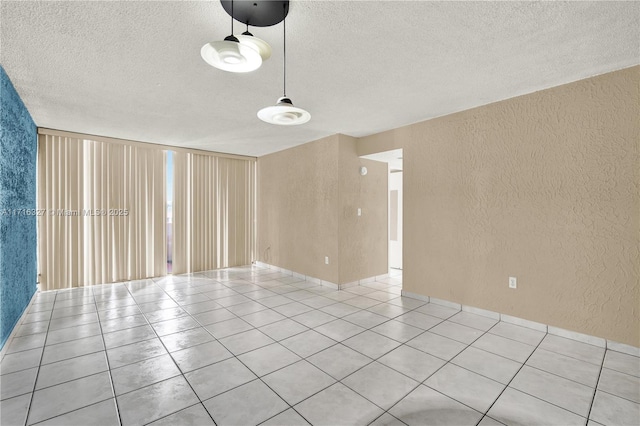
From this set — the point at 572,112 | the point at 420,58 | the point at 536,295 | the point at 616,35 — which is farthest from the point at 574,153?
the point at 420,58

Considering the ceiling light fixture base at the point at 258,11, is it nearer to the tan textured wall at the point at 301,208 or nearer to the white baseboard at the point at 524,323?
the tan textured wall at the point at 301,208

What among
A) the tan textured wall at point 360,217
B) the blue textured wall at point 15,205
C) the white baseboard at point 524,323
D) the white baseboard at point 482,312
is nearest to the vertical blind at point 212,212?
the blue textured wall at point 15,205

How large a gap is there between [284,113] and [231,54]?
2.25ft

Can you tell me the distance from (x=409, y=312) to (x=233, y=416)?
2.52m

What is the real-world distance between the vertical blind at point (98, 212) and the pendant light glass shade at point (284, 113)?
14.3 ft

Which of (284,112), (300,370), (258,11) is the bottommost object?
(300,370)

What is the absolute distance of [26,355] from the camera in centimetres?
257

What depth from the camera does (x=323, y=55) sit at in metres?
2.42

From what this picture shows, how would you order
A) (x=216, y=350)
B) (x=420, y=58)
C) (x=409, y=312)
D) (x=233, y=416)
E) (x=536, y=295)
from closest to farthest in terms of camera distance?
(x=233, y=416), (x=420, y=58), (x=216, y=350), (x=536, y=295), (x=409, y=312)

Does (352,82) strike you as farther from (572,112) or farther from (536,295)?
(536,295)

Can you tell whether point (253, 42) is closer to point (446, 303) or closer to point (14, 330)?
point (446, 303)

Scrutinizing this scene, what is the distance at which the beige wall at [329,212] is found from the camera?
4.91 metres

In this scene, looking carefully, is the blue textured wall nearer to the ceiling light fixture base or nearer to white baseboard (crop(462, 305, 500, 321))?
the ceiling light fixture base

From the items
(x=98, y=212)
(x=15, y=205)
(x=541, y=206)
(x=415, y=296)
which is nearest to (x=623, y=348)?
(x=541, y=206)
